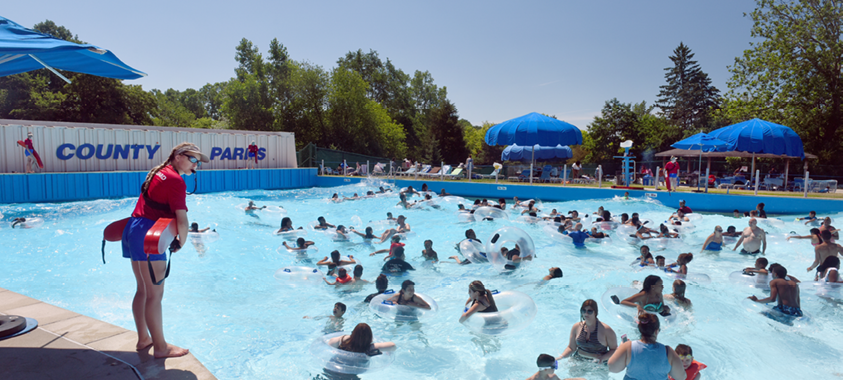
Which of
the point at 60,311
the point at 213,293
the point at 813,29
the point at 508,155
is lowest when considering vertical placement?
the point at 213,293

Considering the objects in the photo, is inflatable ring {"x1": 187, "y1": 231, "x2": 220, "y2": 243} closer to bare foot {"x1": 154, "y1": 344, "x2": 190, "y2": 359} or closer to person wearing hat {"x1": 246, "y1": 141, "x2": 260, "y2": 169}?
bare foot {"x1": 154, "y1": 344, "x2": 190, "y2": 359}

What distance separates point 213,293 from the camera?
7.55 meters

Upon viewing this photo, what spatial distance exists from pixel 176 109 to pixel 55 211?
5479 cm

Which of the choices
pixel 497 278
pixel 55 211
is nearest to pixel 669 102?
pixel 497 278

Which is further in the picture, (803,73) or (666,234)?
(803,73)

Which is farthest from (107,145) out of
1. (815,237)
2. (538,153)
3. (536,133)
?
(815,237)

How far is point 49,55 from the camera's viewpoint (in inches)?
124

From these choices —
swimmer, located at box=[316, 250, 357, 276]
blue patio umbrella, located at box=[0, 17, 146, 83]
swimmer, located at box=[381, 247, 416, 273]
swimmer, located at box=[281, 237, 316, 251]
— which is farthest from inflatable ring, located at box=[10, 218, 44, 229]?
blue patio umbrella, located at box=[0, 17, 146, 83]

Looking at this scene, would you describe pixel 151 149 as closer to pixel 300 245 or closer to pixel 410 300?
pixel 300 245

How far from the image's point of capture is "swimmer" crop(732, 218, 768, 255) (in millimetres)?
9719

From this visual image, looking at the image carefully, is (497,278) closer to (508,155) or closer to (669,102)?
(508,155)

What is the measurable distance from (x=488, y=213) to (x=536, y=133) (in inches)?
220

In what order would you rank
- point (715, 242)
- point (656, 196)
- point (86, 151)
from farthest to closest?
point (86, 151) < point (656, 196) < point (715, 242)

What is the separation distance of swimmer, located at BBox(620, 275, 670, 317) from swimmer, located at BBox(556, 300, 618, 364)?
1265 millimetres
